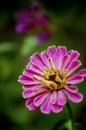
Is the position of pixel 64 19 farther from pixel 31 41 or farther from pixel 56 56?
pixel 56 56

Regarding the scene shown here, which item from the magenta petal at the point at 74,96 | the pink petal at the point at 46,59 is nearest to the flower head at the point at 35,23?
the pink petal at the point at 46,59

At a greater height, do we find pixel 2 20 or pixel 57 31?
pixel 2 20

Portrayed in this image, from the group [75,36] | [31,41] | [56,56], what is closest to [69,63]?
[56,56]

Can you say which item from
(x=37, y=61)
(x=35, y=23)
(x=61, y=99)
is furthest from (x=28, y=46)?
(x=61, y=99)

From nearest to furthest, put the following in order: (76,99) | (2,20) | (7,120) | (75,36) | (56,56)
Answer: (76,99), (56,56), (7,120), (75,36), (2,20)

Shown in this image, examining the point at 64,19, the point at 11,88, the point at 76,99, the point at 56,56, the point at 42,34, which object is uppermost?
the point at 64,19

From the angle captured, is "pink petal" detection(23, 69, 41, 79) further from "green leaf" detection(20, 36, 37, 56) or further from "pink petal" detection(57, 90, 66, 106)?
"green leaf" detection(20, 36, 37, 56)

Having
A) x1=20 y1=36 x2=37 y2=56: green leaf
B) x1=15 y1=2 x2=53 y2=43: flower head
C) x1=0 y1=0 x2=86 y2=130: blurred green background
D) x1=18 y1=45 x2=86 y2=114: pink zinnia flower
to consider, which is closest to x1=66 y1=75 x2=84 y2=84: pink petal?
x1=18 y1=45 x2=86 y2=114: pink zinnia flower

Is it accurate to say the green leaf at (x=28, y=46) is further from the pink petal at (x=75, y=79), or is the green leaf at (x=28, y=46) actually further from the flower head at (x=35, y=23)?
the pink petal at (x=75, y=79)

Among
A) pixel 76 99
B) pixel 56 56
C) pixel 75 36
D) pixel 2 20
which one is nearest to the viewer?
pixel 76 99
